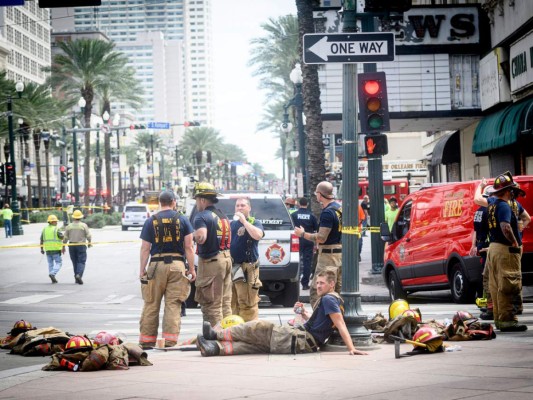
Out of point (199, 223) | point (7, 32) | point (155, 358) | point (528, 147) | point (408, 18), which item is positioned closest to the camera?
point (155, 358)

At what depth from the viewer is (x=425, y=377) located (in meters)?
8.62

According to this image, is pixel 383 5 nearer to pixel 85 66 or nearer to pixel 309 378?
pixel 309 378

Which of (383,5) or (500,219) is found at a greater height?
(383,5)

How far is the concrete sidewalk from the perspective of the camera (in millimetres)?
7887

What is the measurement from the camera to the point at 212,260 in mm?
12211

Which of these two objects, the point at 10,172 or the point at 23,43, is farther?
the point at 23,43

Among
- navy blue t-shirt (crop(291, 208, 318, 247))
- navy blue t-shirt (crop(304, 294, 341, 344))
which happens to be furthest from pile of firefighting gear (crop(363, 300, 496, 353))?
navy blue t-shirt (crop(291, 208, 318, 247))

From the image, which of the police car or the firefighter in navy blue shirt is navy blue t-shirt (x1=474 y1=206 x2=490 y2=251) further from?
the firefighter in navy blue shirt

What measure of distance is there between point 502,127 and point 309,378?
21.7m

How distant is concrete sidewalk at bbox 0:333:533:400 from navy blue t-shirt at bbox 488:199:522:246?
162cm

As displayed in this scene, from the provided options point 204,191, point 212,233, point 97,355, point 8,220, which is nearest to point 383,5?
point 204,191

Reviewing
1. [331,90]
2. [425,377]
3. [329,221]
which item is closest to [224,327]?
[329,221]

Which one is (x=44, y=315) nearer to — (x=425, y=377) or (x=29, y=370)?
(x=29, y=370)

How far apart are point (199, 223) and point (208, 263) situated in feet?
1.68
